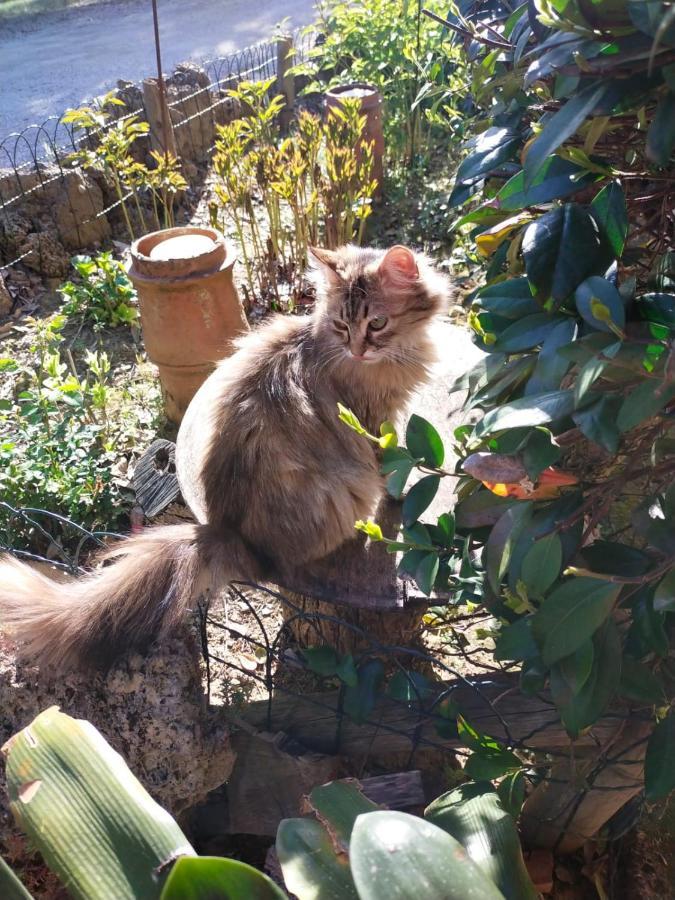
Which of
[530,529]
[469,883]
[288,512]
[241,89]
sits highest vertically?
[241,89]

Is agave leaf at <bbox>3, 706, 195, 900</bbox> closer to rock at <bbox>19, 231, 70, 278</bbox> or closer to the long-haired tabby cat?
the long-haired tabby cat

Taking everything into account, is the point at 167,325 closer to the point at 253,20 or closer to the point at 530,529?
the point at 530,529

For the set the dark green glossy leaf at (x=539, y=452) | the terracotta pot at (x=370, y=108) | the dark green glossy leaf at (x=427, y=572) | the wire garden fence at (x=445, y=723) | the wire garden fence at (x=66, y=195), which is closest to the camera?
the dark green glossy leaf at (x=539, y=452)

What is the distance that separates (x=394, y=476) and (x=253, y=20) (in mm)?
11411

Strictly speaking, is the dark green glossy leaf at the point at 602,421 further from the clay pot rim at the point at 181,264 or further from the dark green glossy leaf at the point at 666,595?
the clay pot rim at the point at 181,264

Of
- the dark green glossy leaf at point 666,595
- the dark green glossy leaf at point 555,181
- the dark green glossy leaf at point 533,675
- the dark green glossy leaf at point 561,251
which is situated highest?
the dark green glossy leaf at point 555,181

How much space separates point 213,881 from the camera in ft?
3.15

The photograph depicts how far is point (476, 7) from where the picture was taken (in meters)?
1.91

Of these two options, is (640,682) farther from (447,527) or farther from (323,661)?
(323,661)

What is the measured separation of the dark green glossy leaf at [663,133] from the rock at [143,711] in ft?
5.67

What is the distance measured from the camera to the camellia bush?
3.21 feet

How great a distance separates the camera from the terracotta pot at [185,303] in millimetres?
3771

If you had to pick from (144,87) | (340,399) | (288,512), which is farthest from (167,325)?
(144,87)

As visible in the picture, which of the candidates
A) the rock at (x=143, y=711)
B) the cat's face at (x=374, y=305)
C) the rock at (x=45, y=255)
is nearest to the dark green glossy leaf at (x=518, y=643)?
the rock at (x=143, y=711)
